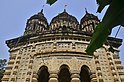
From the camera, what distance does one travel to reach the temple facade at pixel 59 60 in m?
10.2

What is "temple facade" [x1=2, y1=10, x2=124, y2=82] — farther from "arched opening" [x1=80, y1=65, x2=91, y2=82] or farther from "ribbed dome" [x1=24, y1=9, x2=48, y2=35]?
"ribbed dome" [x1=24, y1=9, x2=48, y2=35]

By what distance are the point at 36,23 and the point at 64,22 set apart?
238cm

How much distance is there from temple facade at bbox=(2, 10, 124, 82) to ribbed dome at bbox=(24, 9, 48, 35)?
443 cm

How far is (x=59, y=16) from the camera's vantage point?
1750 centimetres

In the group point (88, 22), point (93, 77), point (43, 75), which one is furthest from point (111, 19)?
point (88, 22)

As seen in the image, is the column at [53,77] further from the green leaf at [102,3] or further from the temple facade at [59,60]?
the green leaf at [102,3]

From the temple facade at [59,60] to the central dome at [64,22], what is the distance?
417 centimetres

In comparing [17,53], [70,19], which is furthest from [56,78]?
[70,19]

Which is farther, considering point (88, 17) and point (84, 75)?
point (88, 17)

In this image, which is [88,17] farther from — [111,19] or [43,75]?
[111,19]

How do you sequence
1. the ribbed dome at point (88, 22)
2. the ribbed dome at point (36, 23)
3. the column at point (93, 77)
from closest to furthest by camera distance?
the column at point (93, 77) < the ribbed dome at point (88, 22) < the ribbed dome at point (36, 23)

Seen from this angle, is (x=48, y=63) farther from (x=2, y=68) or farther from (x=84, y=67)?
(x=2, y=68)

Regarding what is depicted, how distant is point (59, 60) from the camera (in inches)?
413

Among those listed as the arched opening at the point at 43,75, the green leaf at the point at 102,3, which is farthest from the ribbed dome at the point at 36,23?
the green leaf at the point at 102,3
